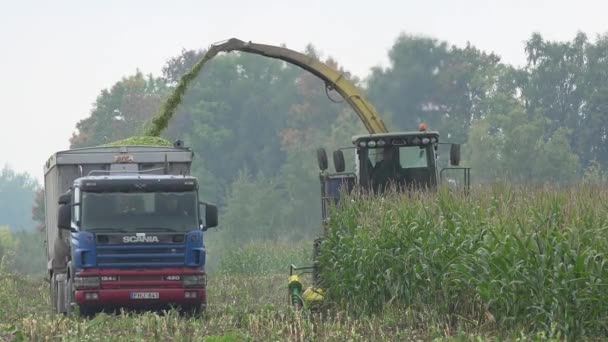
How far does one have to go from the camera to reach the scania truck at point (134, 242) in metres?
22.2

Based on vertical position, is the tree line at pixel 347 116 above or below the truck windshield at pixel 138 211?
above

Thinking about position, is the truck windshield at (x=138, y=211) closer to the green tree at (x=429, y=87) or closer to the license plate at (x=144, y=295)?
the license plate at (x=144, y=295)

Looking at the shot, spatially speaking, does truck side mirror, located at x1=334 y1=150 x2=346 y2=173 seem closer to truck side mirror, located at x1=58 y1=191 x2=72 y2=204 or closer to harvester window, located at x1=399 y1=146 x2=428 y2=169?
harvester window, located at x1=399 y1=146 x2=428 y2=169

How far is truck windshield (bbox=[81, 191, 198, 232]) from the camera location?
22375mm

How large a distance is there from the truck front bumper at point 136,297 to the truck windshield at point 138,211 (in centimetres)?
105

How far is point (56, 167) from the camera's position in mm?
25328

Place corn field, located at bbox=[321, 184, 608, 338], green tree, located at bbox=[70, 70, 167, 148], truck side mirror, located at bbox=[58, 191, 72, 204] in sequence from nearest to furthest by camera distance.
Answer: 1. corn field, located at bbox=[321, 184, 608, 338]
2. truck side mirror, located at bbox=[58, 191, 72, 204]
3. green tree, located at bbox=[70, 70, 167, 148]

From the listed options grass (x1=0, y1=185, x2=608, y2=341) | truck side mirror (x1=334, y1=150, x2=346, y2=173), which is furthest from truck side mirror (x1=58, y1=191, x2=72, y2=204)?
truck side mirror (x1=334, y1=150, x2=346, y2=173)

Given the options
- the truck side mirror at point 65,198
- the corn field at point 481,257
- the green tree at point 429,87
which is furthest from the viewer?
the green tree at point 429,87

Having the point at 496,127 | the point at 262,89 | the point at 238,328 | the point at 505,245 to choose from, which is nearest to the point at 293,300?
the point at 238,328

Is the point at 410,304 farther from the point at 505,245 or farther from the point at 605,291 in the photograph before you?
the point at 605,291

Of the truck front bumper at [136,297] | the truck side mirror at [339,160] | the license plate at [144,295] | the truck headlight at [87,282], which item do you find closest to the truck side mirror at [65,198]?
the truck headlight at [87,282]

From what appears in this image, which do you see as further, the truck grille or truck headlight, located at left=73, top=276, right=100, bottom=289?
the truck grille

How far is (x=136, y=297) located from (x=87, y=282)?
2.85 feet
